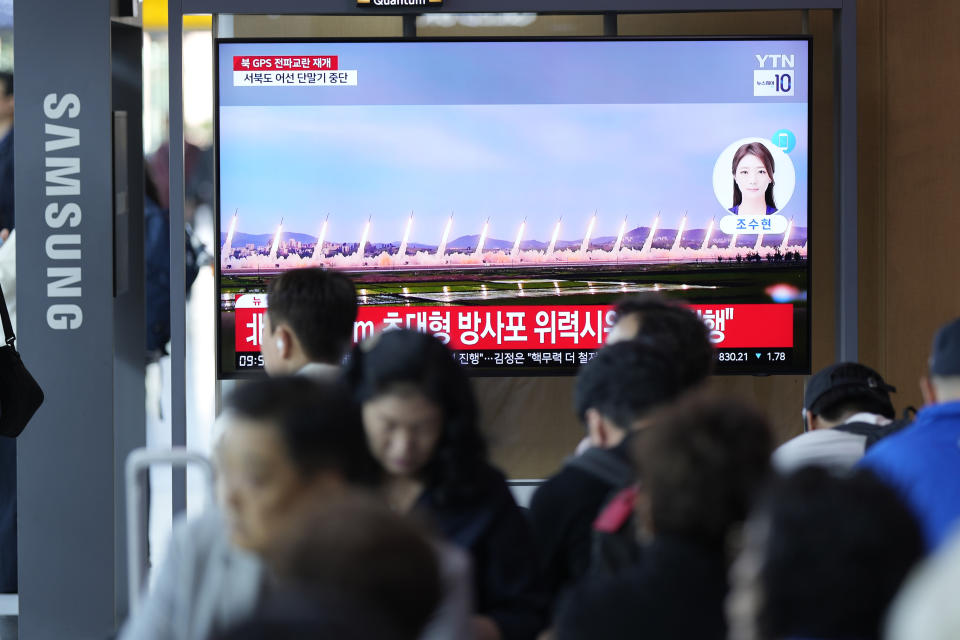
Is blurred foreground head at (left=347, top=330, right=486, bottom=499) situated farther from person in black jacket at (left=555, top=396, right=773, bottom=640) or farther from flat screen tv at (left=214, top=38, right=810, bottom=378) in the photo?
flat screen tv at (left=214, top=38, right=810, bottom=378)

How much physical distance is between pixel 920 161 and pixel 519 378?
1.90 meters

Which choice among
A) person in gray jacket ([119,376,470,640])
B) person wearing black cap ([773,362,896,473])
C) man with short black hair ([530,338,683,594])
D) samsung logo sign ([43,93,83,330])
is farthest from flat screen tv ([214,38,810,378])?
person in gray jacket ([119,376,470,640])

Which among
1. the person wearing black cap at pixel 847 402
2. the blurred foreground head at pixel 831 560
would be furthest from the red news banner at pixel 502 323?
the blurred foreground head at pixel 831 560

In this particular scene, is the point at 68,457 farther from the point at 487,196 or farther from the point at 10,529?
the point at 487,196

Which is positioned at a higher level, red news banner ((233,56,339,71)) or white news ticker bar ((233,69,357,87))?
red news banner ((233,56,339,71))

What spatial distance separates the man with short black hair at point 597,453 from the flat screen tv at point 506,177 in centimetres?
228

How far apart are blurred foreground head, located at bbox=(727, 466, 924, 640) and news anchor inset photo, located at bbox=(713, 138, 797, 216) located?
356 centimetres

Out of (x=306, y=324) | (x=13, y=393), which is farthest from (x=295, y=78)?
(x=306, y=324)

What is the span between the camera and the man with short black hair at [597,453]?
7.18ft

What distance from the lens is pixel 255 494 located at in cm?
162

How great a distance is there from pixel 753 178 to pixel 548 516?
9.13 ft

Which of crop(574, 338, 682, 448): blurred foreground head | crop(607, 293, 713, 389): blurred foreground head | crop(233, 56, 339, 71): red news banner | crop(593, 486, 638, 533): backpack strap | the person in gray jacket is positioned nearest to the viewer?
the person in gray jacket

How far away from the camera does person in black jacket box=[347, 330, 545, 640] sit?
6.79ft

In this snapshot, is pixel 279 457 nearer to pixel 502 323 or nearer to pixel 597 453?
pixel 597 453
